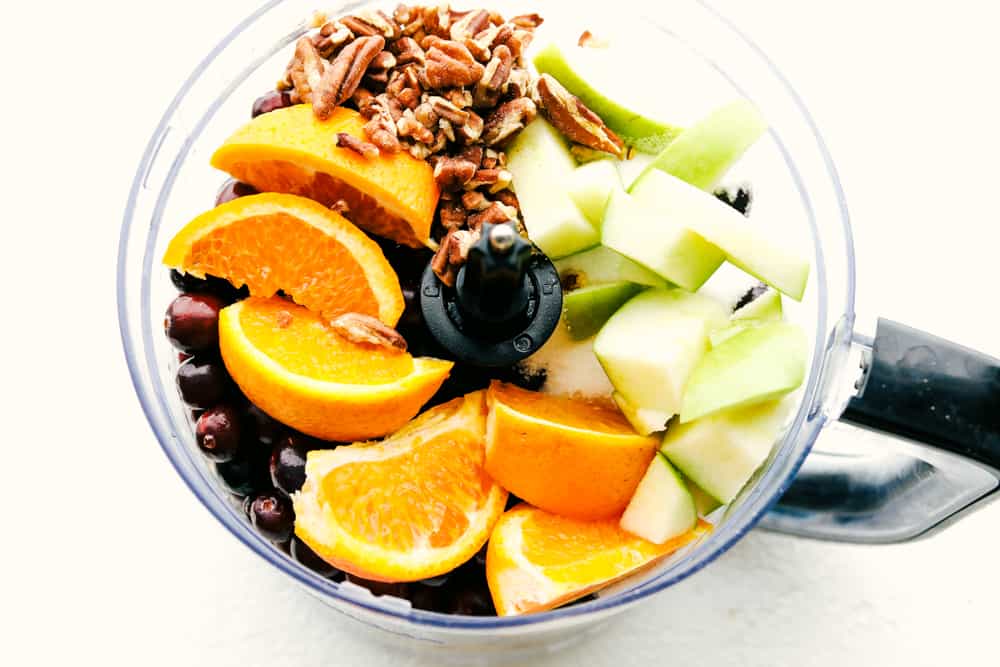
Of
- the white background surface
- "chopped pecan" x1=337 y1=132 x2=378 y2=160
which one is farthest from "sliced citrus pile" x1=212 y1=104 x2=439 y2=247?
the white background surface

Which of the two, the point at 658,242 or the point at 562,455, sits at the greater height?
the point at 658,242

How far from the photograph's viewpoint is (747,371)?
92 cm

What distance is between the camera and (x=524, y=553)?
0.92 m

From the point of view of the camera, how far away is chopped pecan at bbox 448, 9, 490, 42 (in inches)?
41.9

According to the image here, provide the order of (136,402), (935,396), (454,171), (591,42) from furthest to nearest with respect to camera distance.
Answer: (136,402) < (591,42) < (454,171) < (935,396)

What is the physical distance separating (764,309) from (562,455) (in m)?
0.26

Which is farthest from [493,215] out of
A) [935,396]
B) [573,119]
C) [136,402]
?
[136,402]

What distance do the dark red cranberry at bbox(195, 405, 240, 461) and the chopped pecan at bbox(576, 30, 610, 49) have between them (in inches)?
21.3

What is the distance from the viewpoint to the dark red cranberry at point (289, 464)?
95 centimetres

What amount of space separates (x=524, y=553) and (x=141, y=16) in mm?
1016

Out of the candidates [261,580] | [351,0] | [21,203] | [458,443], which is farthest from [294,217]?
[21,203]

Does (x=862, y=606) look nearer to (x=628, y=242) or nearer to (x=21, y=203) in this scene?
(x=628, y=242)

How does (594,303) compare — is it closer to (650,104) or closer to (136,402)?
(650,104)

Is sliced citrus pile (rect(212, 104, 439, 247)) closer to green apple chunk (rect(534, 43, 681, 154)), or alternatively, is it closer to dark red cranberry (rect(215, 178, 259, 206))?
dark red cranberry (rect(215, 178, 259, 206))
